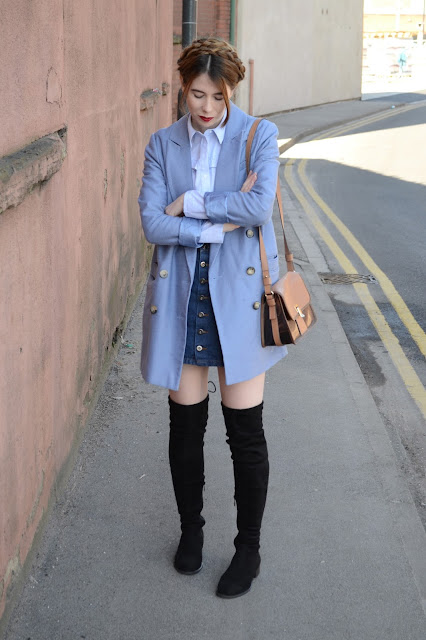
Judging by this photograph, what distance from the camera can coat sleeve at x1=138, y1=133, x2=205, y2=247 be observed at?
122 inches

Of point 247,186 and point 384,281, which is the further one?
point 384,281

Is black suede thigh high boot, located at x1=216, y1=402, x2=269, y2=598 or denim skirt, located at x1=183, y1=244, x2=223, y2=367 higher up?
denim skirt, located at x1=183, y1=244, x2=223, y2=367

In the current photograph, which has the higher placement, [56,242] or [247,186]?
[247,186]

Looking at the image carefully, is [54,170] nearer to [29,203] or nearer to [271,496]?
[29,203]

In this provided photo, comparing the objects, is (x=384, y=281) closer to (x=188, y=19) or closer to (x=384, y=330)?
(x=384, y=330)

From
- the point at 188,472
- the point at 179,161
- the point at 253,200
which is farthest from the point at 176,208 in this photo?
the point at 188,472

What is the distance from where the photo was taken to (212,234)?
10.2 ft

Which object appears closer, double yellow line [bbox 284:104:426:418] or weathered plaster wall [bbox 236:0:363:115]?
double yellow line [bbox 284:104:426:418]

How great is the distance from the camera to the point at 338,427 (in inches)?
193

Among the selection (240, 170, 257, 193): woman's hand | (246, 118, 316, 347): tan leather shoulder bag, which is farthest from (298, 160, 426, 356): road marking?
(240, 170, 257, 193): woman's hand

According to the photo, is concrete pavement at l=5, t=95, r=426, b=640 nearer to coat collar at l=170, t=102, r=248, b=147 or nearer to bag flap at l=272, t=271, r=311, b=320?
bag flap at l=272, t=271, r=311, b=320

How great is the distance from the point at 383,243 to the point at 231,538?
6.96 meters

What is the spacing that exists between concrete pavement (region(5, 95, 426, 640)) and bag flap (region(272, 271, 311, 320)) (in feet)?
3.31

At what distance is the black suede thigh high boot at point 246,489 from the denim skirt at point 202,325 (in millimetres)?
217
